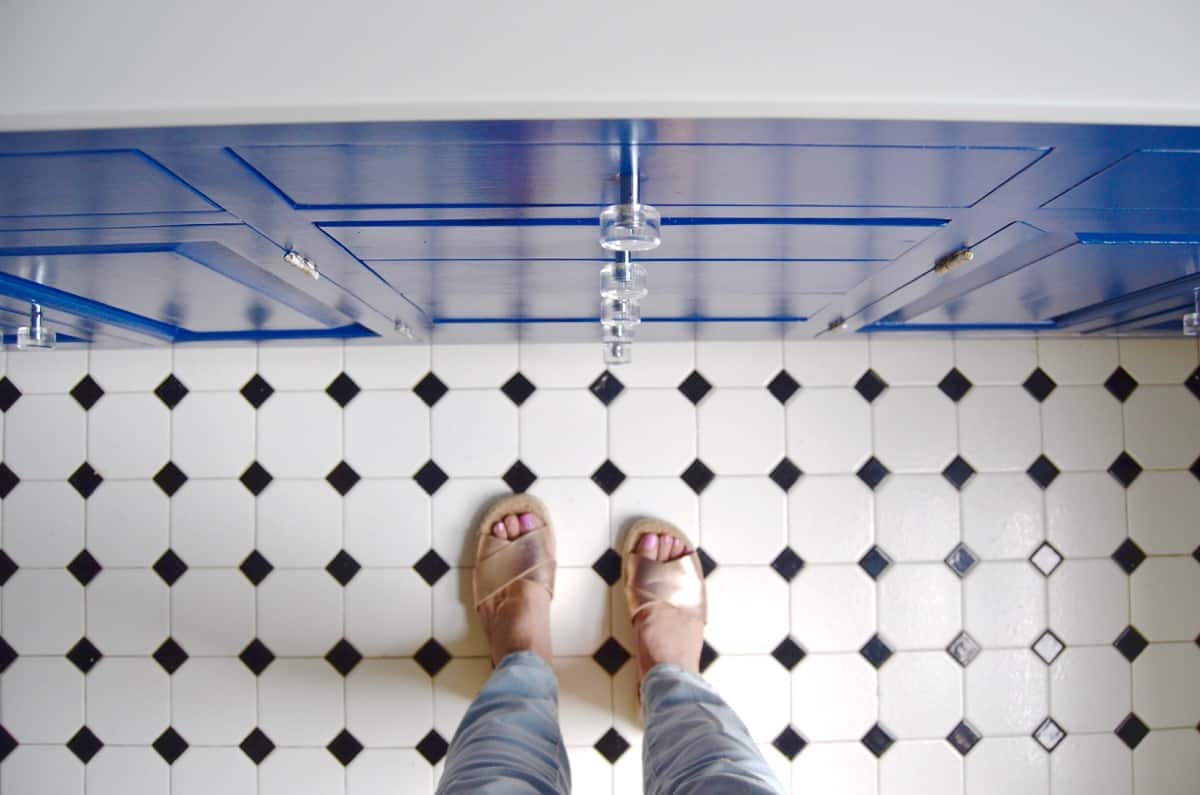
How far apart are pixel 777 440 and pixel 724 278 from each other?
0.61m

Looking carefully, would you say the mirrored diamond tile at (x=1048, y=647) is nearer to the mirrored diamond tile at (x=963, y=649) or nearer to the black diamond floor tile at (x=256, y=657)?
the mirrored diamond tile at (x=963, y=649)

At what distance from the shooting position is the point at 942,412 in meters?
1.30

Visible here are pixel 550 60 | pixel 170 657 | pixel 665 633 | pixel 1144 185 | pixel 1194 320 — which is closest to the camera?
pixel 550 60

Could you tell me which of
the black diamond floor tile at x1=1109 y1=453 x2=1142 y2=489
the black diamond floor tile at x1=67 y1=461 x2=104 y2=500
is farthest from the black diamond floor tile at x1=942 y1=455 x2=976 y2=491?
the black diamond floor tile at x1=67 y1=461 x2=104 y2=500

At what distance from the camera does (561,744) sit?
2.92ft

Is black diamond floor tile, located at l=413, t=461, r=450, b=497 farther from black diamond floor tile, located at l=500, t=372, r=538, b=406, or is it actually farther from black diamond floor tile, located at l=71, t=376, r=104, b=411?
black diamond floor tile, located at l=71, t=376, r=104, b=411

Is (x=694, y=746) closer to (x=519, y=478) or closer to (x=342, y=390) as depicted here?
(x=519, y=478)

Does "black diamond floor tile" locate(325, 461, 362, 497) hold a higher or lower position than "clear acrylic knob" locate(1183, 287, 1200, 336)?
lower

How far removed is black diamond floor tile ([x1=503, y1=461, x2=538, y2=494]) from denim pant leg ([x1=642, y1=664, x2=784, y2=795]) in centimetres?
42

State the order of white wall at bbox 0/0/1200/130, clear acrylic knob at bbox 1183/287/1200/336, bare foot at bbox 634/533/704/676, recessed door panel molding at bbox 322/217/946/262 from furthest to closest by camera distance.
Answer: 1. bare foot at bbox 634/533/704/676
2. clear acrylic knob at bbox 1183/287/1200/336
3. recessed door panel molding at bbox 322/217/946/262
4. white wall at bbox 0/0/1200/130

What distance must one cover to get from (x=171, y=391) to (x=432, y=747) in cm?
87

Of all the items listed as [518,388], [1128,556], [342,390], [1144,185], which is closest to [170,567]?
[342,390]

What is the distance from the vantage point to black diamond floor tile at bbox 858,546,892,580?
128 centimetres

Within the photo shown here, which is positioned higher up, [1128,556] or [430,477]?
[430,477]
